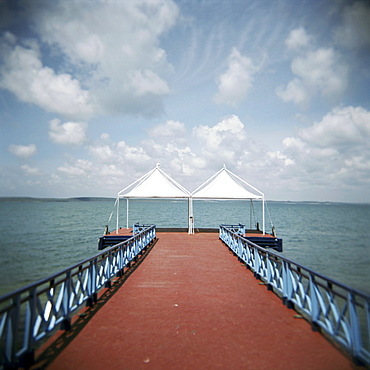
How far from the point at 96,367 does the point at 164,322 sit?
5.59 ft

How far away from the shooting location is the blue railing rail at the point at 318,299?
3.86 meters

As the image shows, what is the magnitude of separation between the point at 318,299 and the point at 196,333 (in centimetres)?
229

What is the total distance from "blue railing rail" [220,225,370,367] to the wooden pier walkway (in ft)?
0.75

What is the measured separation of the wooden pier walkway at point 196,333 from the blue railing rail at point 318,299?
0.23 meters

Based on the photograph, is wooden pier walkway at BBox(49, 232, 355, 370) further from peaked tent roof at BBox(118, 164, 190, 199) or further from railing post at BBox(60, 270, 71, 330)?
peaked tent roof at BBox(118, 164, 190, 199)

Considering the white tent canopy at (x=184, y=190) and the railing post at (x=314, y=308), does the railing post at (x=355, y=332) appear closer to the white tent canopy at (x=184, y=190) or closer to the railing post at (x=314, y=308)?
the railing post at (x=314, y=308)

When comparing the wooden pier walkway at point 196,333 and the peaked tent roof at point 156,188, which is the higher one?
the peaked tent roof at point 156,188

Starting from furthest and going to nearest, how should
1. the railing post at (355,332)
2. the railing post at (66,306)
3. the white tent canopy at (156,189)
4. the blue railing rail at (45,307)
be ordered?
1. the white tent canopy at (156,189)
2. the railing post at (66,306)
3. the railing post at (355,332)
4. the blue railing rail at (45,307)

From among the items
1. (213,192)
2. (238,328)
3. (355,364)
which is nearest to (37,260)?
(213,192)

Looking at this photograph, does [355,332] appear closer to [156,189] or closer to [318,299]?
[318,299]

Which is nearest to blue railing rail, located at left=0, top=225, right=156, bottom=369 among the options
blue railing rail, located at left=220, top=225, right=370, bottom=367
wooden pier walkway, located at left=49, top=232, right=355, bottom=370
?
wooden pier walkway, located at left=49, top=232, right=355, bottom=370

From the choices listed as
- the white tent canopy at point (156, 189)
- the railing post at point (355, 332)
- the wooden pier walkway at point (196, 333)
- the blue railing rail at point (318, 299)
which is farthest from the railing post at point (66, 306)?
the white tent canopy at point (156, 189)

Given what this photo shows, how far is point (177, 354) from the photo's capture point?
4.09m

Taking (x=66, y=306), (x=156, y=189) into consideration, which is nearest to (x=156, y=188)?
(x=156, y=189)
